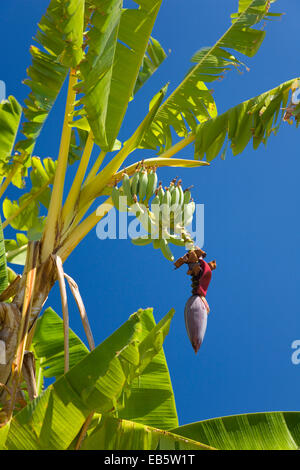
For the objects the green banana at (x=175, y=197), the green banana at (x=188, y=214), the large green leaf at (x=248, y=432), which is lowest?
the large green leaf at (x=248, y=432)

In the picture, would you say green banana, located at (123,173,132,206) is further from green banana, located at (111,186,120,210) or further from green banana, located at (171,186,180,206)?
green banana, located at (171,186,180,206)

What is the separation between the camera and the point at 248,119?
291cm

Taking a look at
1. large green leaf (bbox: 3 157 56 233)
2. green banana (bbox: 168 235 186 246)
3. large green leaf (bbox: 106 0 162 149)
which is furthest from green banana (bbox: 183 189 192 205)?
large green leaf (bbox: 3 157 56 233)

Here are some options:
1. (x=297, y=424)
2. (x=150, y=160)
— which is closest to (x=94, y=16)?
(x=150, y=160)

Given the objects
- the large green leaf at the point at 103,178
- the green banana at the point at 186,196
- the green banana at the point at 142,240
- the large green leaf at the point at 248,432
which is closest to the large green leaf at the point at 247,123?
the large green leaf at the point at 103,178

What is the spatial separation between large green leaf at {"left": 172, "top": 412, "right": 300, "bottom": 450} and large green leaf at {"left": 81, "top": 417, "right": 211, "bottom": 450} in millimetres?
213

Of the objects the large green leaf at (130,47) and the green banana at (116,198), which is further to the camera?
the large green leaf at (130,47)

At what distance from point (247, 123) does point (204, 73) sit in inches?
16.0

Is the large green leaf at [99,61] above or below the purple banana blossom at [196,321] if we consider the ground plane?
above

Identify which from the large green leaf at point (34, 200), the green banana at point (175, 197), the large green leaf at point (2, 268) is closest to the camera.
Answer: the green banana at point (175, 197)

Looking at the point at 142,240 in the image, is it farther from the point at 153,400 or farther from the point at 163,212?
the point at 153,400

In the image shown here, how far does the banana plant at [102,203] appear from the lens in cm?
183

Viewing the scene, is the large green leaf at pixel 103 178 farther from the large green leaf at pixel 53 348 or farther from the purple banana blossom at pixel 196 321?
the purple banana blossom at pixel 196 321

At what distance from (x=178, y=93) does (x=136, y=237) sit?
1.20 metres
